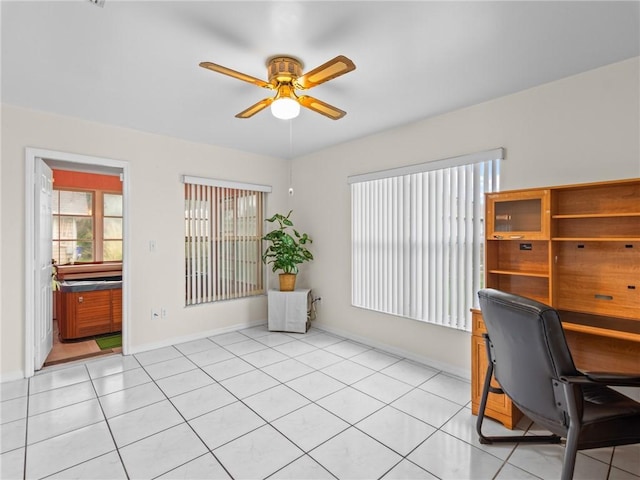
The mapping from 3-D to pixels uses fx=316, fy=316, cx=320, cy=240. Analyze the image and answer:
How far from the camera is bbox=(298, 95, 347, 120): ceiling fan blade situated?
2293 mm

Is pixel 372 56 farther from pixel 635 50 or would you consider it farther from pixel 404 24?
pixel 635 50

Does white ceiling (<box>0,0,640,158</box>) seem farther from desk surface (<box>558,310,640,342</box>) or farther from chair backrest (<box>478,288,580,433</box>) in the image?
desk surface (<box>558,310,640,342</box>)

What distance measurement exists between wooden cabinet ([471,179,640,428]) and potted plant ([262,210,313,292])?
8.47ft

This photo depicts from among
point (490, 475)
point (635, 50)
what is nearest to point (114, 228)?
point (490, 475)

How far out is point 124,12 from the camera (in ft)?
5.73

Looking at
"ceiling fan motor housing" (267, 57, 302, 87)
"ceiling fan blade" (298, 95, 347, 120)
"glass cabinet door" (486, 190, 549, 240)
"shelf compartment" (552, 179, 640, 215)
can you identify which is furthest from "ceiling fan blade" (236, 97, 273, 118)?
"shelf compartment" (552, 179, 640, 215)

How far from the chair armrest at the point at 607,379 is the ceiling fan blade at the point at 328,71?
6.26 feet

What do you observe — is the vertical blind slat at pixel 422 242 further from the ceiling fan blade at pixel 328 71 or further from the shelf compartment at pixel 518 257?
the ceiling fan blade at pixel 328 71

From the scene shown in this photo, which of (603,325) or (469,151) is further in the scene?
(469,151)

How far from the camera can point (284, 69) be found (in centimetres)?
215

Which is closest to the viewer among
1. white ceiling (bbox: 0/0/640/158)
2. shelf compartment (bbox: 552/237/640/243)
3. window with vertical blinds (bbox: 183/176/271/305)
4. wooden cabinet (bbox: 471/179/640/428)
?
white ceiling (bbox: 0/0/640/158)

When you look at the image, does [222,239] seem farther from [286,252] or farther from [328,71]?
[328,71]

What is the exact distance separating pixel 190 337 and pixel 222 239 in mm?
1376

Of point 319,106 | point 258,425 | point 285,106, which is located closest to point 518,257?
point 319,106
